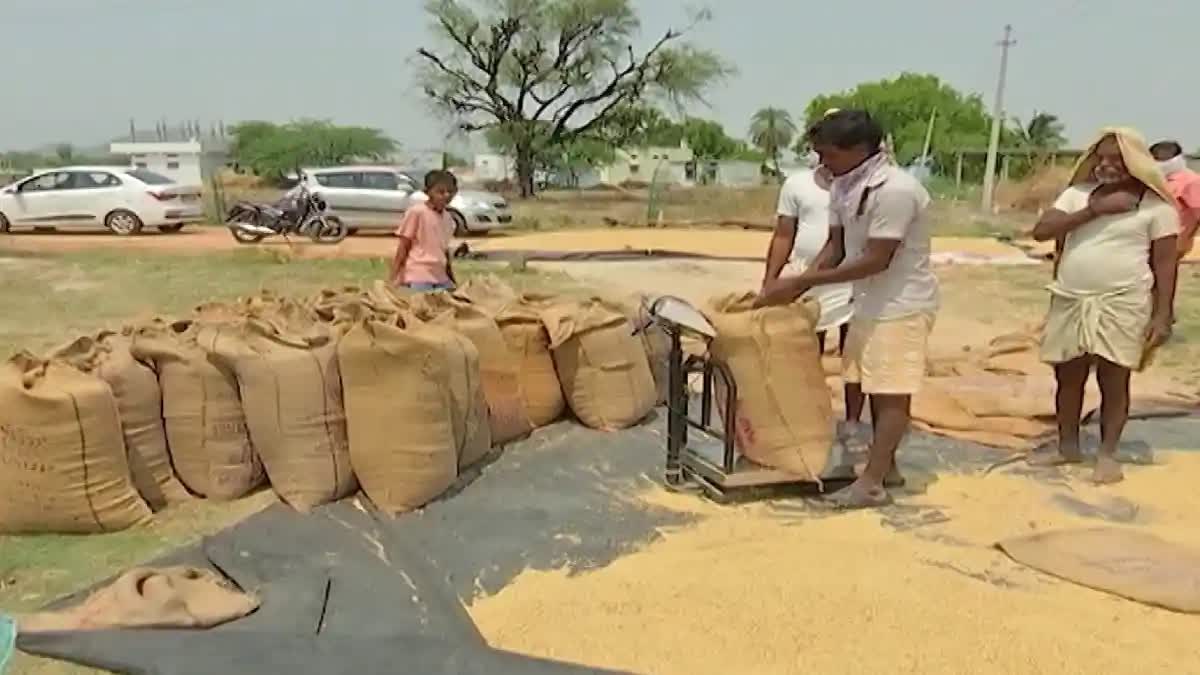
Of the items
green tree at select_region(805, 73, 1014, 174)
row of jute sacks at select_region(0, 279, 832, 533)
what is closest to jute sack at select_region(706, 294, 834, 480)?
row of jute sacks at select_region(0, 279, 832, 533)

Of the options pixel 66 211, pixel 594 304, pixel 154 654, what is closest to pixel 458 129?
pixel 66 211

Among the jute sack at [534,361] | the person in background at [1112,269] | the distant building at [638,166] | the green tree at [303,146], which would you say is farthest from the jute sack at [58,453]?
the green tree at [303,146]

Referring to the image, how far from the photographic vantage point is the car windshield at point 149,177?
704 inches

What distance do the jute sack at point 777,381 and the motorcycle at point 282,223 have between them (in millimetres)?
13012

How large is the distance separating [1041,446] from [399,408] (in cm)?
242

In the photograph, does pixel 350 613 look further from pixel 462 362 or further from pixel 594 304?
pixel 594 304

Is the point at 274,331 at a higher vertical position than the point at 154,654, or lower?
higher

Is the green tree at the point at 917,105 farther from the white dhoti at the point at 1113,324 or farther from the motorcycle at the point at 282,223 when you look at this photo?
the white dhoti at the point at 1113,324

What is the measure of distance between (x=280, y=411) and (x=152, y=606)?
3.22 ft

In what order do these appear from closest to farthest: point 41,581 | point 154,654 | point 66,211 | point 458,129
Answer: point 154,654 < point 41,581 < point 66,211 < point 458,129

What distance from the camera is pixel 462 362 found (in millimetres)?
3984

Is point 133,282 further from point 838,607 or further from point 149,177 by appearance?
point 838,607

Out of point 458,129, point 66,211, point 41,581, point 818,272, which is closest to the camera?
point 41,581

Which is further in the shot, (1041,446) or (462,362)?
(1041,446)
